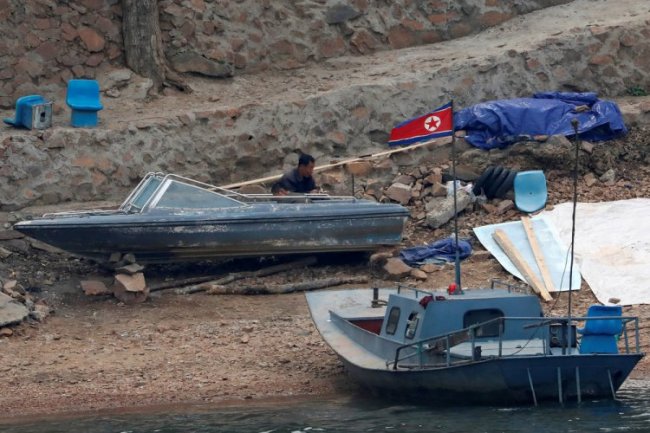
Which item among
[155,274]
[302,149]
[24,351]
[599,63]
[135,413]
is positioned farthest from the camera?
[599,63]

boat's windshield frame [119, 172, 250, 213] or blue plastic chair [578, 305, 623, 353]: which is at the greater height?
boat's windshield frame [119, 172, 250, 213]

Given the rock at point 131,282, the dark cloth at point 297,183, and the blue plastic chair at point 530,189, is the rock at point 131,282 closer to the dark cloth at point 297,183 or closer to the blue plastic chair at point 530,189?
the dark cloth at point 297,183

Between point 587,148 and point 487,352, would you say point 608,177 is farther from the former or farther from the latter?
point 487,352

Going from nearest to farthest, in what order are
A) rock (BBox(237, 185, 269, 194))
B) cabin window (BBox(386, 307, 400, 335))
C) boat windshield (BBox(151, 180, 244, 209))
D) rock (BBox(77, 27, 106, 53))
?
cabin window (BBox(386, 307, 400, 335)) → boat windshield (BBox(151, 180, 244, 209)) → rock (BBox(237, 185, 269, 194)) → rock (BBox(77, 27, 106, 53))

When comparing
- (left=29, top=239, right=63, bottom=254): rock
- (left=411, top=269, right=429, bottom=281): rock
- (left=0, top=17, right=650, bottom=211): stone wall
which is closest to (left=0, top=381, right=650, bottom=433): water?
(left=411, top=269, right=429, bottom=281): rock

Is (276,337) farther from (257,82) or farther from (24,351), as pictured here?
(257,82)

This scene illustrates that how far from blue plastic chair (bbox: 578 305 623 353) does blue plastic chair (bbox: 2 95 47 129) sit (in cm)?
795

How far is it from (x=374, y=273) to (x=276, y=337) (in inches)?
86.3

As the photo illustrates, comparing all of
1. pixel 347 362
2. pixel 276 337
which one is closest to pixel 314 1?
pixel 276 337

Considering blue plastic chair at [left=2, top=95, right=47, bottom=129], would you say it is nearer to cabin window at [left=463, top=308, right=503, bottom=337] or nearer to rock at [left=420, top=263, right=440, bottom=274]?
rock at [left=420, top=263, right=440, bottom=274]

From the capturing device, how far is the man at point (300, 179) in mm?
17750

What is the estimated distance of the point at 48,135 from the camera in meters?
18.0

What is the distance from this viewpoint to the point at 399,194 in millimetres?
18453

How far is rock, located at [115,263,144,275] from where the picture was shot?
53.5ft
